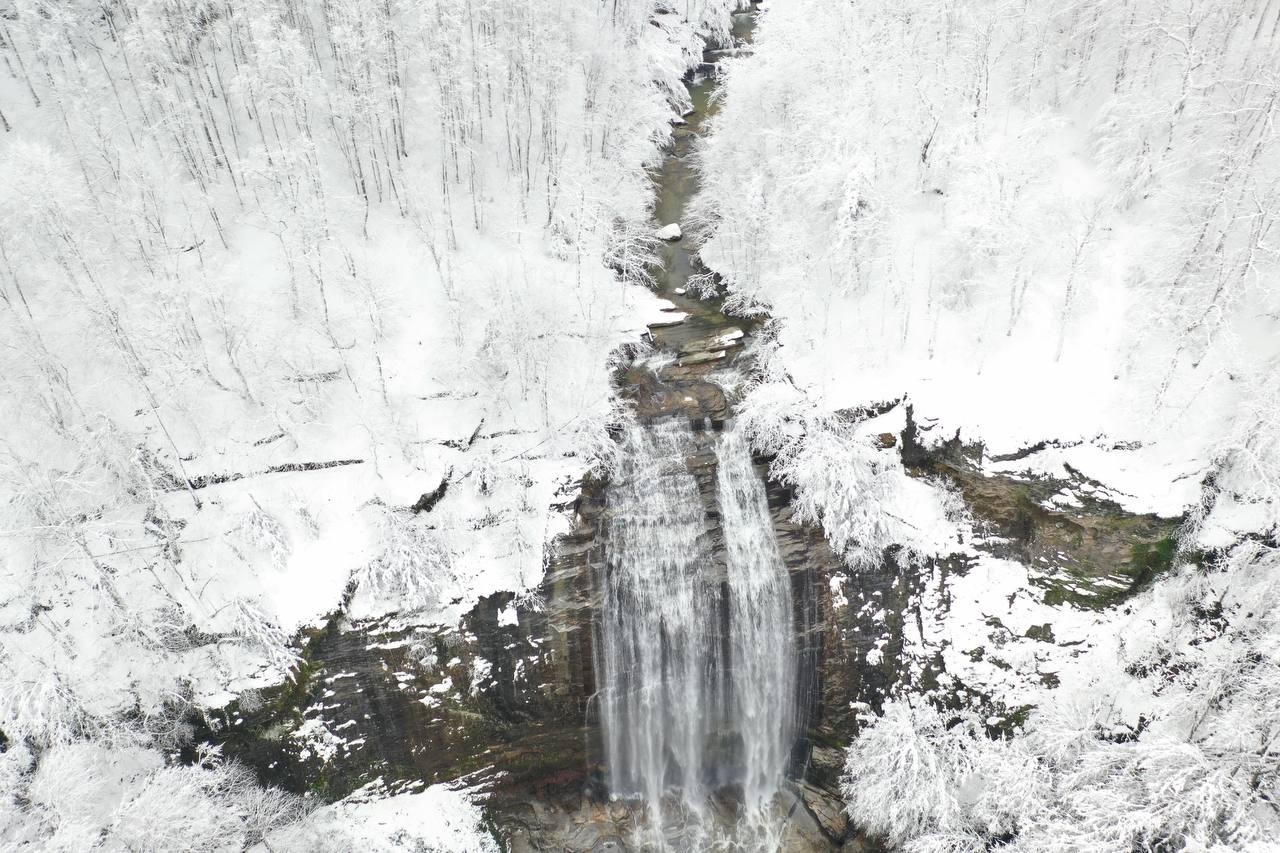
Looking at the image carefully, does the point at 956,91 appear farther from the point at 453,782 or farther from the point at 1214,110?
the point at 453,782

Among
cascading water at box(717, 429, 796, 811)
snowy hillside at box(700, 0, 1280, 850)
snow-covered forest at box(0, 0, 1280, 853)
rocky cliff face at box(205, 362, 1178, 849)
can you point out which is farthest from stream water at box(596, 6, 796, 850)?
snowy hillside at box(700, 0, 1280, 850)

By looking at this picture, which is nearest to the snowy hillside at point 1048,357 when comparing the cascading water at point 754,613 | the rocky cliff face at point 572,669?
the rocky cliff face at point 572,669

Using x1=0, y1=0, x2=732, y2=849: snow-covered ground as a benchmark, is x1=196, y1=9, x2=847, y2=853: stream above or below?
below

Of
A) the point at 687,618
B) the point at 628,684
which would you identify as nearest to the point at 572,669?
the point at 628,684

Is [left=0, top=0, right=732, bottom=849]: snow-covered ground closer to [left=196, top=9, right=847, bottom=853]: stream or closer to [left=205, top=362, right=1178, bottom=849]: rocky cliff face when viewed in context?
[left=205, top=362, right=1178, bottom=849]: rocky cliff face

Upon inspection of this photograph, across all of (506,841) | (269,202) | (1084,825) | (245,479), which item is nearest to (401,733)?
(506,841)

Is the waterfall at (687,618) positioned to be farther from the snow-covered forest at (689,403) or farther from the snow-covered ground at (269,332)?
the snow-covered ground at (269,332)
